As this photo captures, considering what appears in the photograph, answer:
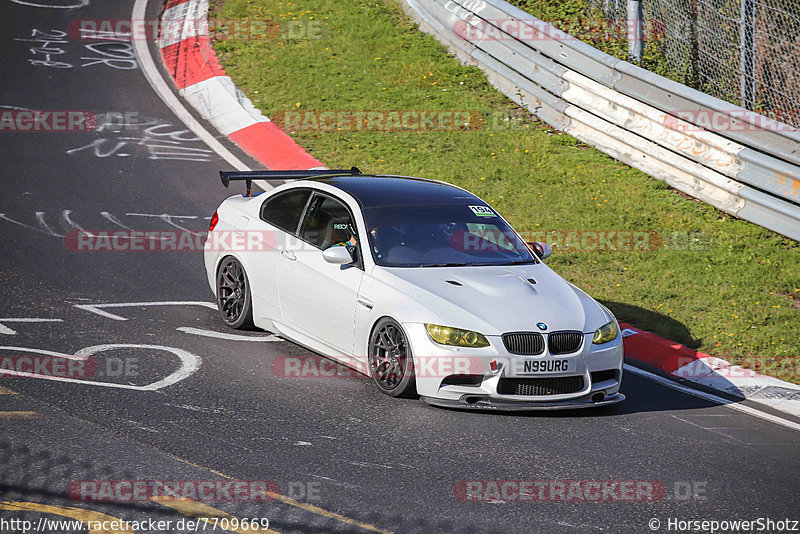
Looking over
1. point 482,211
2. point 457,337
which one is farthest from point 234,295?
point 457,337

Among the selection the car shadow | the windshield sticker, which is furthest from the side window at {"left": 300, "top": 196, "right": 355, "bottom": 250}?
the car shadow

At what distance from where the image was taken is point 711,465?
250 inches

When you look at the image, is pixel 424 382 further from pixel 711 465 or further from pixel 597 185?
pixel 597 185

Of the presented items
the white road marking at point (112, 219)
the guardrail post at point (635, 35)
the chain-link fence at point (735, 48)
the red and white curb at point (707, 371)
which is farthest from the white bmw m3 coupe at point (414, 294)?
the guardrail post at point (635, 35)

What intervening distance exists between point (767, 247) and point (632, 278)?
1.95 metres

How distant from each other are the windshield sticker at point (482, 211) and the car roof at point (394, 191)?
0.12 metres

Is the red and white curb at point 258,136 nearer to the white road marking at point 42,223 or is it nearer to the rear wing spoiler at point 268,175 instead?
the rear wing spoiler at point 268,175

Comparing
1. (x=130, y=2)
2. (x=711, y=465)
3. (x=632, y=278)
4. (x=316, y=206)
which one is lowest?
(x=711, y=465)

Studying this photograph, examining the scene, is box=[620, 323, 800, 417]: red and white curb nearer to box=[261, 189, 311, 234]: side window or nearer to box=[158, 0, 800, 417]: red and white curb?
box=[158, 0, 800, 417]: red and white curb

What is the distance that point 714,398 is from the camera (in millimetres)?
7934

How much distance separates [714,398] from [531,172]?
19.5ft

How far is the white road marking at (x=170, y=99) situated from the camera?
46.5ft

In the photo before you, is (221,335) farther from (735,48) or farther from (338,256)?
(735,48)

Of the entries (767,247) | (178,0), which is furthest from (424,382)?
(178,0)
